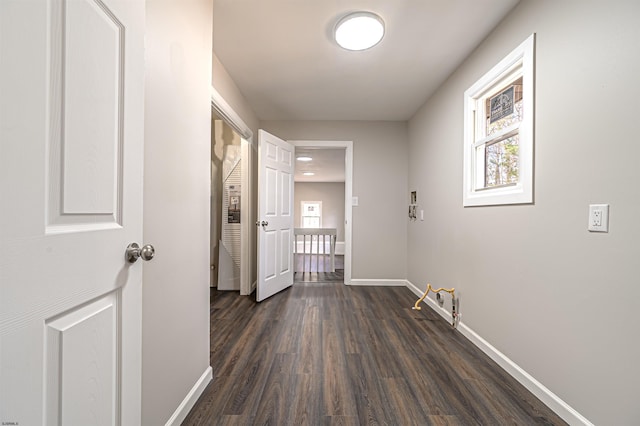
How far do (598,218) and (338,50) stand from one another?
6.59 ft

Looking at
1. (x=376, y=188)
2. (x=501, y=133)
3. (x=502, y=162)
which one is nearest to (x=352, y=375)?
(x=502, y=162)

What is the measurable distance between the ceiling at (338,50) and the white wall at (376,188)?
1.69ft

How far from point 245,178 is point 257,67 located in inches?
54.4

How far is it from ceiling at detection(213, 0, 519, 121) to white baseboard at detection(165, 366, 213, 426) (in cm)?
227

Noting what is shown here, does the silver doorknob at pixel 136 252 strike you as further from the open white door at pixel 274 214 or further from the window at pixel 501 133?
the open white door at pixel 274 214

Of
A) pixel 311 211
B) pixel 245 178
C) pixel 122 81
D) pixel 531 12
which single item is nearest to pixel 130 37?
pixel 122 81

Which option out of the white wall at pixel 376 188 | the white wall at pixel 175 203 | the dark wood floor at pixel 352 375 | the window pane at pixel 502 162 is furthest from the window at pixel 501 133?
the white wall at pixel 175 203

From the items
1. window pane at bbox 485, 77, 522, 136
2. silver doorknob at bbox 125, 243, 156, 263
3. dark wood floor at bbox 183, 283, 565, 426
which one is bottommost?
dark wood floor at bbox 183, 283, 565, 426

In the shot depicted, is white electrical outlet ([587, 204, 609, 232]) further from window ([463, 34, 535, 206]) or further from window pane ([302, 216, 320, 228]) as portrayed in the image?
window pane ([302, 216, 320, 228])

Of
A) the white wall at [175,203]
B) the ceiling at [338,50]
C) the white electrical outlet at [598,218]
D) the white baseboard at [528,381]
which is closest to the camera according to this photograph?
the white wall at [175,203]

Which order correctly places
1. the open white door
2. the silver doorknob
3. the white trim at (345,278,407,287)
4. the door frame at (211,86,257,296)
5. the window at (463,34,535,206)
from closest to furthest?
the silver doorknob < the window at (463,34,535,206) < the open white door < the door frame at (211,86,257,296) < the white trim at (345,278,407,287)

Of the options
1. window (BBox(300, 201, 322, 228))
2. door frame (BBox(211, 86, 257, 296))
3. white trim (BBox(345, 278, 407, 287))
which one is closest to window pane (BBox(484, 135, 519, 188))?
white trim (BBox(345, 278, 407, 287))

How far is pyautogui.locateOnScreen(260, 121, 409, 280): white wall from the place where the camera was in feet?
13.3

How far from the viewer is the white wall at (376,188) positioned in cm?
406
